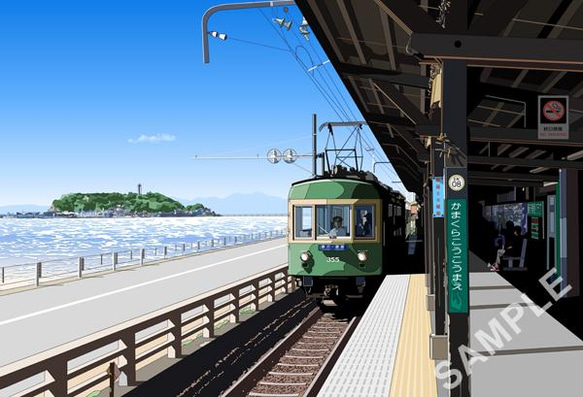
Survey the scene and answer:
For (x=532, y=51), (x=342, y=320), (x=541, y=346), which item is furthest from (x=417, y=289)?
(x=532, y=51)

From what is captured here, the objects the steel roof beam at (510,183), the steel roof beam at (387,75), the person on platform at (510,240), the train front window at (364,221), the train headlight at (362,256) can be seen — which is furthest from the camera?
the person on platform at (510,240)

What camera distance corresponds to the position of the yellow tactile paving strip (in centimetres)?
746

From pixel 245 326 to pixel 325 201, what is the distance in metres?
3.34

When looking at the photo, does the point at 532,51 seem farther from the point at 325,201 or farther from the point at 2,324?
the point at 2,324

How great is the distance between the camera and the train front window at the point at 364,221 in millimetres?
14039

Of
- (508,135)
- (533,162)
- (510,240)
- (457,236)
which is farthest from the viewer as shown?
(510,240)

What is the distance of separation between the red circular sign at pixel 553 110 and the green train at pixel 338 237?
6.11 meters

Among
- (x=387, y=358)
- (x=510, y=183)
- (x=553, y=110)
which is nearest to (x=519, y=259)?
(x=510, y=183)

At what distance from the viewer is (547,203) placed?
1711 cm

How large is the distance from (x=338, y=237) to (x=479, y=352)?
515 cm

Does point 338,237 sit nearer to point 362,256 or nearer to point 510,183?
point 362,256

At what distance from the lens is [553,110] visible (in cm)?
836

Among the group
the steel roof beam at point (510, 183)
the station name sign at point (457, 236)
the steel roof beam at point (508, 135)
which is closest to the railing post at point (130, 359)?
the station name sign at point (457, 236)

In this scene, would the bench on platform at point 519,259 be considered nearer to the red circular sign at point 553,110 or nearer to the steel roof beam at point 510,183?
the steel roof beam at point 510,183
